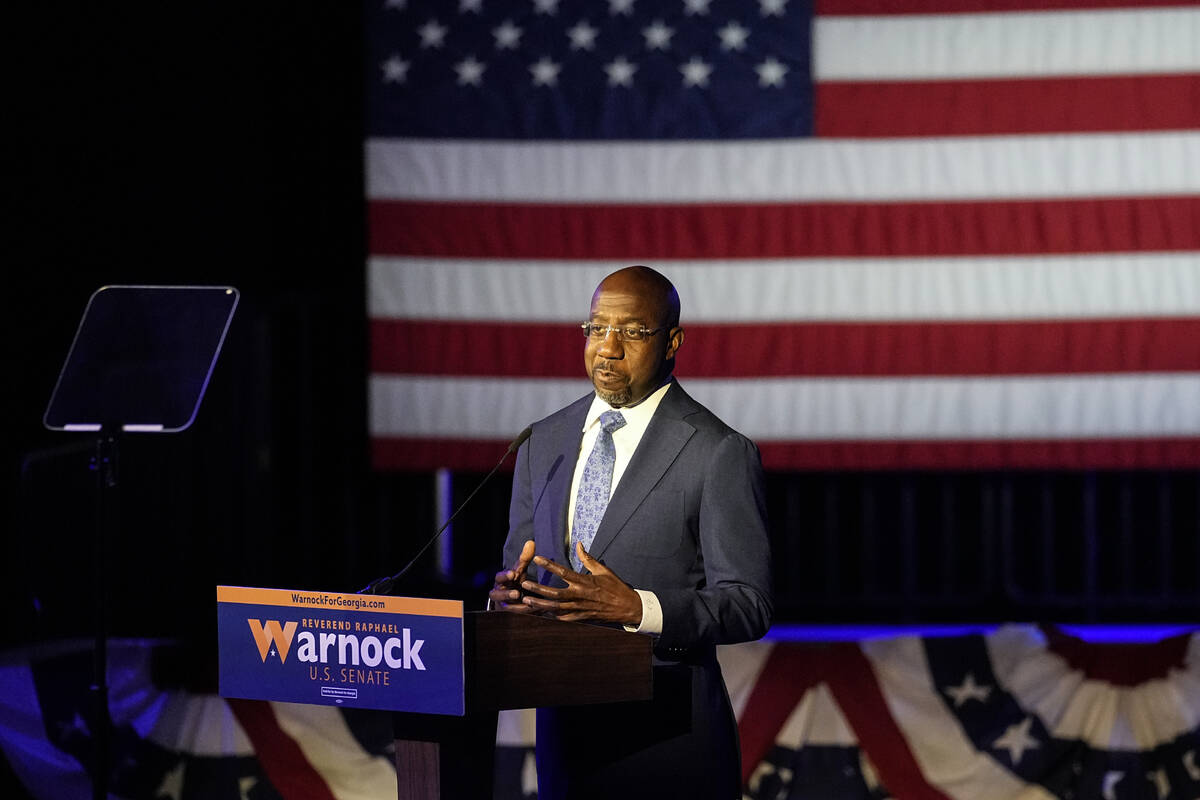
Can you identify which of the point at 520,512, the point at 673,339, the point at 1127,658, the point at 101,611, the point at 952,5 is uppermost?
the point at 952,5

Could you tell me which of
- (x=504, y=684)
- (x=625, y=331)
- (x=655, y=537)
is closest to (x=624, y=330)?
(x=625, y=331)

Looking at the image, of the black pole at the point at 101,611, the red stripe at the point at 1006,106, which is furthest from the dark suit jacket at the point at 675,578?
the red stripe at the point at 1006,106

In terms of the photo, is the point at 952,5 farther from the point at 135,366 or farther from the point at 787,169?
the point at 135,366

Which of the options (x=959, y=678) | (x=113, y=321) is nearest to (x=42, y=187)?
(x=113, y=321)

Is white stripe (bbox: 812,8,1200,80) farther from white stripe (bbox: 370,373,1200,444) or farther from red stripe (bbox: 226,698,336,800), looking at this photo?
red stripe (bbox: 226,698,336,800)

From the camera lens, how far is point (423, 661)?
1998mm

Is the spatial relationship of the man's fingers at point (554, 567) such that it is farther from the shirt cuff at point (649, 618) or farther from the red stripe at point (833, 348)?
the red stripe at point (833, 348)

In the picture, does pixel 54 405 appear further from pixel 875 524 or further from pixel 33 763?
pixel 875 524

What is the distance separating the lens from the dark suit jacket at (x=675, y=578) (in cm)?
231

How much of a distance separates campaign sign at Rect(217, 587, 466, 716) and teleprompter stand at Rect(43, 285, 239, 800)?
5.86ft

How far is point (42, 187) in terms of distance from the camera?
5.00 meters

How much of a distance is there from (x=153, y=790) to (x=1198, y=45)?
4564mm

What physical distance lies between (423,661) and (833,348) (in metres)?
3.69

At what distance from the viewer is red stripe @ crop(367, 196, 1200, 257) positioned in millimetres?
5410
